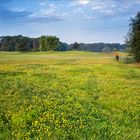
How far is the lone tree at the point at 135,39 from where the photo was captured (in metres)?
60.4

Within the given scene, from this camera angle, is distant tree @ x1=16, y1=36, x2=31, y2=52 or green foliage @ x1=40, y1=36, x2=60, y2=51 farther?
distant tree @ x1=16, y1=36, x2=31, y2=52

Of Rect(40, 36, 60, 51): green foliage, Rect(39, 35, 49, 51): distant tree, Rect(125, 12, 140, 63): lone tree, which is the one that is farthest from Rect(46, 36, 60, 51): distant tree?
Rect(125, 12, 140, 63): lone tree

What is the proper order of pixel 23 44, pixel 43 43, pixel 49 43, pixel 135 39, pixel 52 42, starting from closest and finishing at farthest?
pixel 135 39, pixel 49 43, pixel 52 42, pixel 43 43, pixel 23 44

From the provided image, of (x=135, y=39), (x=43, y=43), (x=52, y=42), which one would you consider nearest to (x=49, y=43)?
(x=52, y=42)

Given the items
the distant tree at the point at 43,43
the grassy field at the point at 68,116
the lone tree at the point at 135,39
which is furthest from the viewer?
the distant tree at the point at 43,43

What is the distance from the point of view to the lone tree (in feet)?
198

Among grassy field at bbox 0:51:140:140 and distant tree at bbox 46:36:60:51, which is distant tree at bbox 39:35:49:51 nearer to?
distant tree at bbox 46:36:60:51

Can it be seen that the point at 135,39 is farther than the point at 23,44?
No

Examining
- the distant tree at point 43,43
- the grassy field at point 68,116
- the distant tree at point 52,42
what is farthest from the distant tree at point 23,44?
the grassy field at point 68,116

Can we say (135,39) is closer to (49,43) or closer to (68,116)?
(68,116)

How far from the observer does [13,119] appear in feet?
45.9

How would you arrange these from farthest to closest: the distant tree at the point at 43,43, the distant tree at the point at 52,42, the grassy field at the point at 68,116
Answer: the distant tree at the point at 43,43, the distant tree at the point at 52,42, the grassy field at the point at 68,116

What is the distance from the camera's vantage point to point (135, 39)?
60906mm

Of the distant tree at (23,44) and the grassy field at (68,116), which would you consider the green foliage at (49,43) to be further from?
the grassy field at (68,116)
